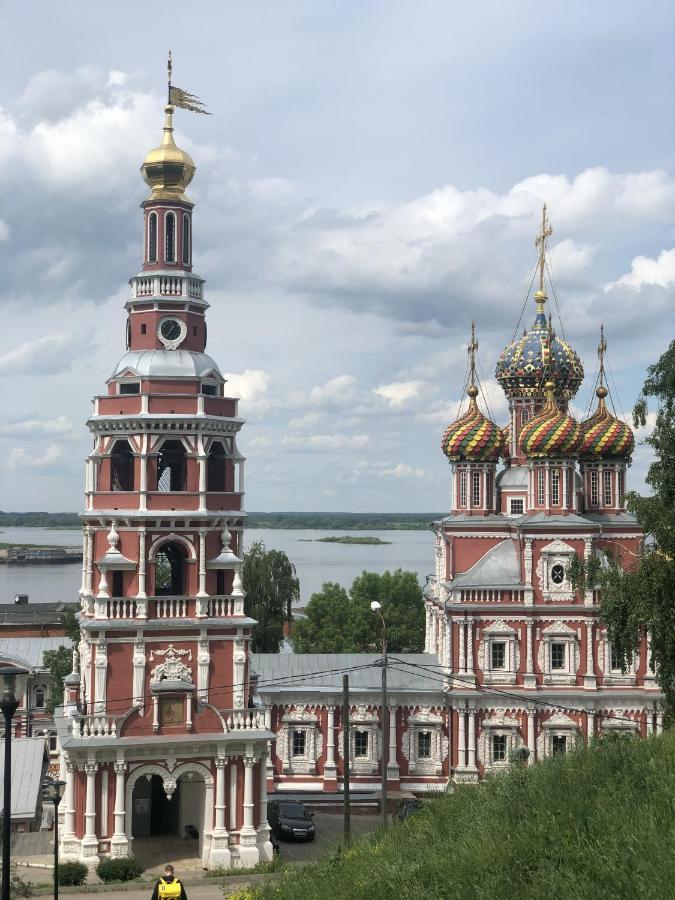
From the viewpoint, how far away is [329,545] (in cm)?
19100

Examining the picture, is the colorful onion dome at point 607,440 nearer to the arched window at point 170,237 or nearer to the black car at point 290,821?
the black car at point 290,821

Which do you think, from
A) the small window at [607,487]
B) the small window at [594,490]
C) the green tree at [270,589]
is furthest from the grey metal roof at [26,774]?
the small window at [607,487]

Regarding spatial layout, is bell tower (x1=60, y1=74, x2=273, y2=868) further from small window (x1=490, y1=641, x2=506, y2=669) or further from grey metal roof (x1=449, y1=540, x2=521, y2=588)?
small window (x1=490, y1=641, x2=506, y2=669)

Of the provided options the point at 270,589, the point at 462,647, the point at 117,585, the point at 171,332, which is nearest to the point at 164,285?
the point at 171,332

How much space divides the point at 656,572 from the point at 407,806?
1058 cm

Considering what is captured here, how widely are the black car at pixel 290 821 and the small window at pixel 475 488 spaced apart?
33.0ft

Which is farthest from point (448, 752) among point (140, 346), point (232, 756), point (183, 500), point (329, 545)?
point (329, 545)

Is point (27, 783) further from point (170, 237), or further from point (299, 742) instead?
point (170, 237)

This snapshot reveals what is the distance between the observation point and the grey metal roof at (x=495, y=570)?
30.6 meters

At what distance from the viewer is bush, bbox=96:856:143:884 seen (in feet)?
72.4

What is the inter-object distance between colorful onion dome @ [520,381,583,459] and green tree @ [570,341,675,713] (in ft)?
31.1

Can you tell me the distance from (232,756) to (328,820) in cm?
587

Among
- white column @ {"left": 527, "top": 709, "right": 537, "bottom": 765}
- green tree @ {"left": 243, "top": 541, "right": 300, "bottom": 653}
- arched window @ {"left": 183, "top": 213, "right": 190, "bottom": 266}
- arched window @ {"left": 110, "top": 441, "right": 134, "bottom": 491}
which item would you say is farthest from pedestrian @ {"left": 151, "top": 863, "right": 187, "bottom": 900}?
green tree @ {"left": 243, "top": 541, "right": 300, "bottom": 653}

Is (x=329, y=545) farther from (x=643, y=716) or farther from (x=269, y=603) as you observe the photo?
(x=643, y=716)
